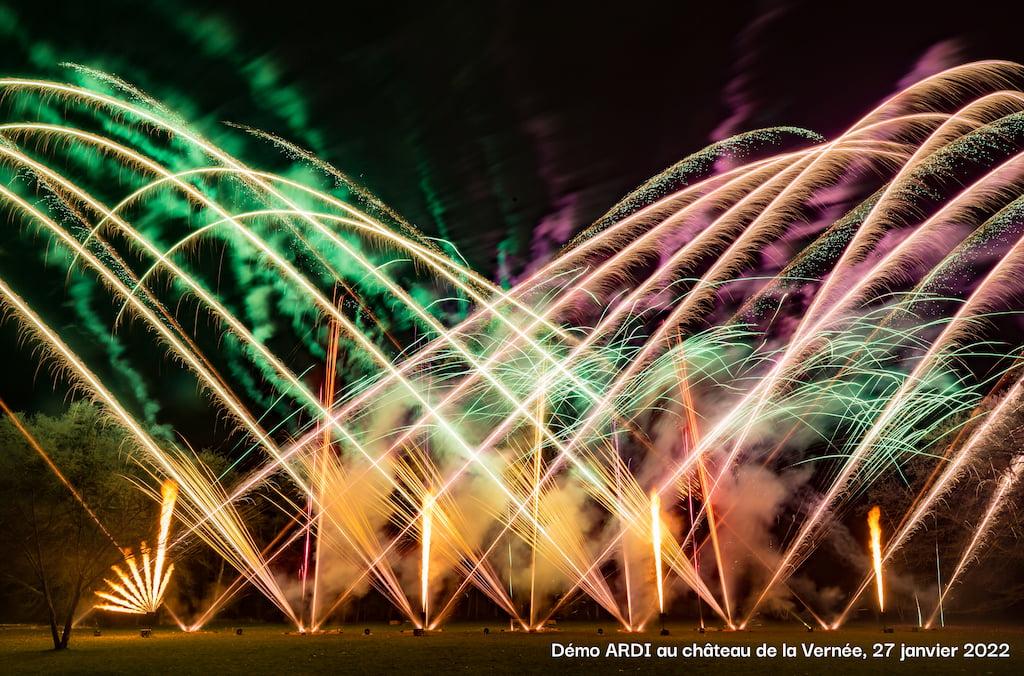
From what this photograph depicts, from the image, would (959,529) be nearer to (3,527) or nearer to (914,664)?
(914,664)

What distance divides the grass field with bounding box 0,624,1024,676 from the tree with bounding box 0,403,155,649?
2277mm

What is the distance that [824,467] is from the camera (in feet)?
132

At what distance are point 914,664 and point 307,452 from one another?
17274mm

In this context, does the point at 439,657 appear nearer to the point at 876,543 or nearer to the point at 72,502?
the point at 72,502

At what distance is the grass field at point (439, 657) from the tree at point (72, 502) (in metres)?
2.28

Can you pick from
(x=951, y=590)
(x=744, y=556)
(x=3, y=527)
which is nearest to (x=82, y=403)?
(x=3, y=527)

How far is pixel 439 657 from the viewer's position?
58.9ft

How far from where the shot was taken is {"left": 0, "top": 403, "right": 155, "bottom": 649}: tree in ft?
75.0

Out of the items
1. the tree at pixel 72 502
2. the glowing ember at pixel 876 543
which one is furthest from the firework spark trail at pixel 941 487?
the tree at pixel 72 502

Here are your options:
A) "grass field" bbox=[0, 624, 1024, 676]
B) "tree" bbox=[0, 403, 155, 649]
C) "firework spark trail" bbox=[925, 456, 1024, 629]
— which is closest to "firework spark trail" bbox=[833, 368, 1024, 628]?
"firework spark trail" bbox=[925, 456, 1024, 629]

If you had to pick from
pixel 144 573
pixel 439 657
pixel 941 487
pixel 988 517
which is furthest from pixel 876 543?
pixel 144 573

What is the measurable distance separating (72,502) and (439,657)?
13.8m

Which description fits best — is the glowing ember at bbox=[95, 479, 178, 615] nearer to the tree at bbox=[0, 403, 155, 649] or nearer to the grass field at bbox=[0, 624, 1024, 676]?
the tree at bbox=[0, 403, 155, 649]

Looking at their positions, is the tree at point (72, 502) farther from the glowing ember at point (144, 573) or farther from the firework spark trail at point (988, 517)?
the firework spark trail at point (988, 517)
